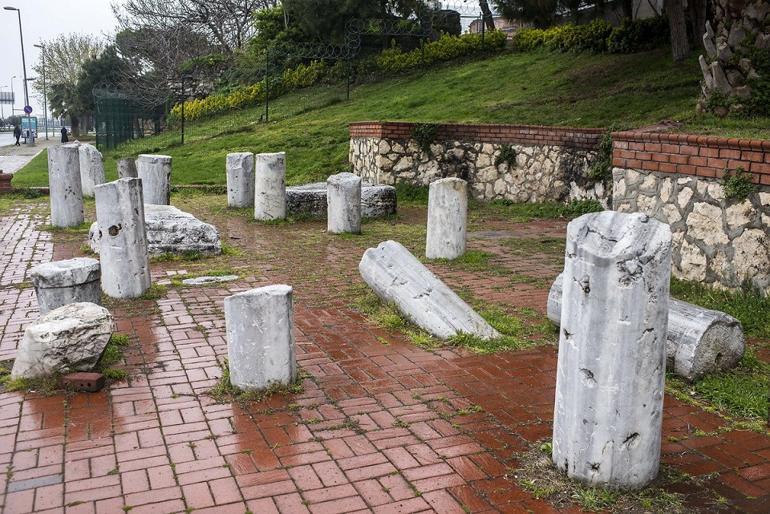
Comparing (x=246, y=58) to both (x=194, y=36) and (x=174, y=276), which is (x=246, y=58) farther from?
(x=174, y=276)

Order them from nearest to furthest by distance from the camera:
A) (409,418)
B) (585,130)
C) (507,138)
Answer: (409,418) → (585,130) → (507,138)

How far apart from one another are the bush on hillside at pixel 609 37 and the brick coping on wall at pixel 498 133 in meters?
7.53

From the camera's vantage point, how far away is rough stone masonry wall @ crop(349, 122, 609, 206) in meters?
12.5

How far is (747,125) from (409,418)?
18.8 ft

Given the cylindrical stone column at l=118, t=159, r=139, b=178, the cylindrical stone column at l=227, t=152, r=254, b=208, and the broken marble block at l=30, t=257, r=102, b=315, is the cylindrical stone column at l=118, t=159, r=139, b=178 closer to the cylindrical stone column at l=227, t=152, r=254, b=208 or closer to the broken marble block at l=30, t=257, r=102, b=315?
the cylindrical stone column at l=227, t=152, r=254, b=208

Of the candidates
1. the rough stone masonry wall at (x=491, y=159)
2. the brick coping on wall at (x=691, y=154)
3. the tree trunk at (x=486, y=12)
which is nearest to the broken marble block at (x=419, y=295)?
the brick coping on wall at (x=691, y=154)

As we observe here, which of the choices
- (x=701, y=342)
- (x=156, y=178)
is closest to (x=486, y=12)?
(x=156, y=178)

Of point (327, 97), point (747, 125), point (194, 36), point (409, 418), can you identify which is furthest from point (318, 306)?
point (194, 36)

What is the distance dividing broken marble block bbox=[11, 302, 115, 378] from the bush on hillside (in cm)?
1746

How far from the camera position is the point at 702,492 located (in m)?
3.60

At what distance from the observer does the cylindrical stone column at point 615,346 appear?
11.4ft

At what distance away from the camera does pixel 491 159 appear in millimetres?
13930

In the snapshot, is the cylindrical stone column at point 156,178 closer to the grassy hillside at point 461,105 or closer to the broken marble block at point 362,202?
the broken marble block at point 362,202

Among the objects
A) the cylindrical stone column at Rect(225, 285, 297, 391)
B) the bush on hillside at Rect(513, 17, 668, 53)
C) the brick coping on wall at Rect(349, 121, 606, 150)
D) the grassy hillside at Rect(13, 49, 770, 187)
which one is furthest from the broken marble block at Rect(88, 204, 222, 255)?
the bush on hillside at Rect(513, 17, 668, 53)
